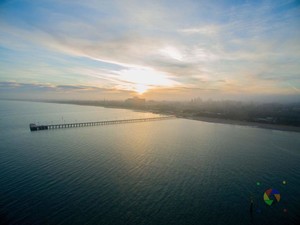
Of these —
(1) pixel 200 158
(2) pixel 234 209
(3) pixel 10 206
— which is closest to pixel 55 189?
(3) pixel 10 206

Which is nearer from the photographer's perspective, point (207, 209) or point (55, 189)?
point (207, 209)

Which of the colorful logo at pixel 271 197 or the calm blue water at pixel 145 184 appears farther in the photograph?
the colorful logo at pixel 271 197

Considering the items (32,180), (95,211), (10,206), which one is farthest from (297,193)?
(32,180)

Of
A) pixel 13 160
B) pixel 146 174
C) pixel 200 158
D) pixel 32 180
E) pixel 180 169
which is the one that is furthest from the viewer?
pixel 200 158

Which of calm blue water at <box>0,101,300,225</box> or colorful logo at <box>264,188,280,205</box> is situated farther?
colorful logo at <box>264,188,280,205</box>

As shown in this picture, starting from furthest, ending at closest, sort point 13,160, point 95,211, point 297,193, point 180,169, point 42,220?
point 13,160
point 180,169
point 297,193
point 95,211
point 42,220

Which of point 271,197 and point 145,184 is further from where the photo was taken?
point 145,184

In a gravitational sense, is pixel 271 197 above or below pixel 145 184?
above

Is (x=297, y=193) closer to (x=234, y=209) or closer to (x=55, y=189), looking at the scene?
(x=234, y=209)

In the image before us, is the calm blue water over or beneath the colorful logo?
beneath

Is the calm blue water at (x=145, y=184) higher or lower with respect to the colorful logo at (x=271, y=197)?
lower
